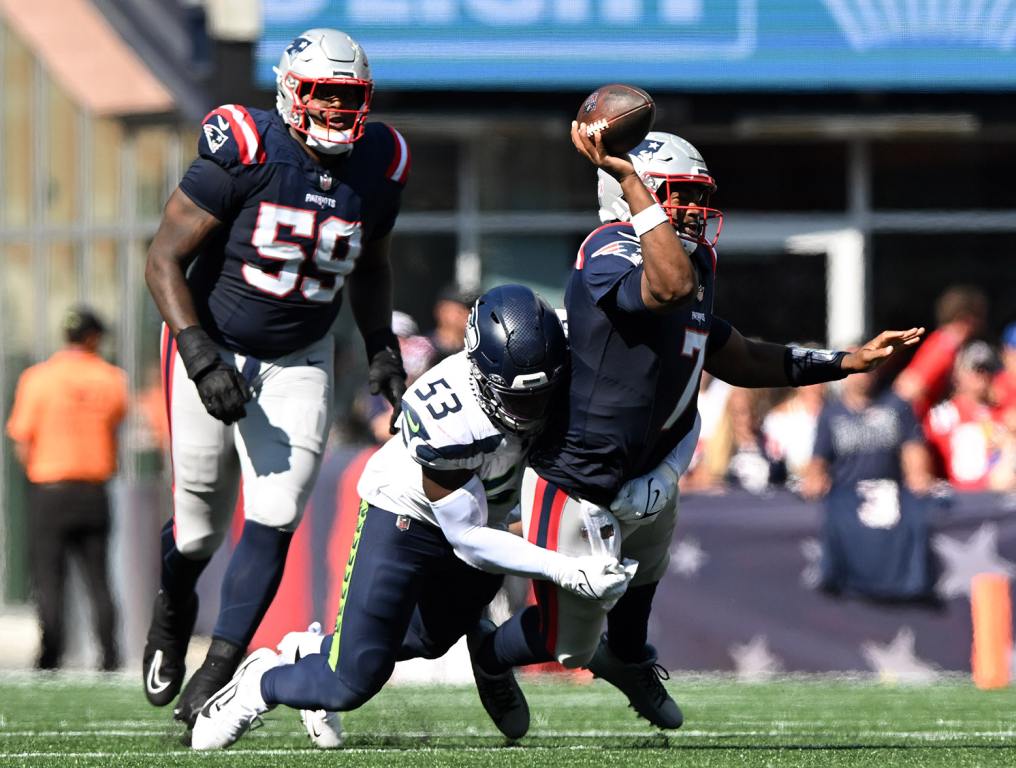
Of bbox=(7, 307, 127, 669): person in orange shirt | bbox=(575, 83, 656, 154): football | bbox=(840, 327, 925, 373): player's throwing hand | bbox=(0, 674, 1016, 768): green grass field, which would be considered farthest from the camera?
bbox=(7, 307, 127, 669): person in orange shirt

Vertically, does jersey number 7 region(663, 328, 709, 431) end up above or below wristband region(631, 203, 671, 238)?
below

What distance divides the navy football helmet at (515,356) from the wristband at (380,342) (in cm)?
134

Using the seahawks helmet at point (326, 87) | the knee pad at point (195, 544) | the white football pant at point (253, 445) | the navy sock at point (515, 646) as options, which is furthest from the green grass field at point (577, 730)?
the seahawks helmet at point (326, 87)

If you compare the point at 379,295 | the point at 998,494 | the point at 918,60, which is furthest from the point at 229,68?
the point at 379,295

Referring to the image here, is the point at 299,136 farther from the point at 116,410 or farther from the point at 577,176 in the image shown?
the point at 577,176

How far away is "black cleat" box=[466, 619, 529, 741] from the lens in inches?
218

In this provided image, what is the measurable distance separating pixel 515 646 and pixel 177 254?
147 centimetres

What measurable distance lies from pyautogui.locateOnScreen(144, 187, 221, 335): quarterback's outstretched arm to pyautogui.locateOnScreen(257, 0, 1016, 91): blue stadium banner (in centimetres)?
675

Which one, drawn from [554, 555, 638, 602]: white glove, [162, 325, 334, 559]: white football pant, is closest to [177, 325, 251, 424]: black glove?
[162, 325, 334, 559]: white football pant

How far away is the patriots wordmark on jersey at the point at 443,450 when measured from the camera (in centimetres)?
478

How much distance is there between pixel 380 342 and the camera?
6199 millimetres

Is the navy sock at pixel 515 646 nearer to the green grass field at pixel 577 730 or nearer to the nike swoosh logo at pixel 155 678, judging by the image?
the green grass field at pixel 577 730

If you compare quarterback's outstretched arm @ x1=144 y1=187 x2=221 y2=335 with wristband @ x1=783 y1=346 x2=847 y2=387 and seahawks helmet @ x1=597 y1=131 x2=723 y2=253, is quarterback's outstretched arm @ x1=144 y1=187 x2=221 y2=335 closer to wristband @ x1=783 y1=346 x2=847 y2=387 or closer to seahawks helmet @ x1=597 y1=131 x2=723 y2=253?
seahawks helmet @ x1=597 y1=131 x2=723 y2=253

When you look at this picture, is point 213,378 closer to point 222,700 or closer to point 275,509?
point 275,509
